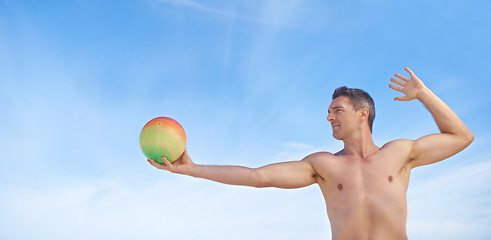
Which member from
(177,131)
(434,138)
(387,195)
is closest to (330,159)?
(387,195)

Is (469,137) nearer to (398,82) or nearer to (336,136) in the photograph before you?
(398,82)

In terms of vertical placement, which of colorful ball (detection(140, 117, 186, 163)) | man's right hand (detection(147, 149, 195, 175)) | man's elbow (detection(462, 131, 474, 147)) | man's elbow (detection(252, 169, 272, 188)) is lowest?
man's elbow (detection(252, 169, 272, 188))

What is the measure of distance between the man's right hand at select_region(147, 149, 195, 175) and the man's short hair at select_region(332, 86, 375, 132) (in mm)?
2520

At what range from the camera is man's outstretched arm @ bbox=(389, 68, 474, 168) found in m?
6.97

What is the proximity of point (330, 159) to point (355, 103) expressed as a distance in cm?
99

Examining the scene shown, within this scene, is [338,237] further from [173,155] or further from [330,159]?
[173,155]

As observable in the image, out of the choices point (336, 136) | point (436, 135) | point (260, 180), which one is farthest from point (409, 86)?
point (260, 180)

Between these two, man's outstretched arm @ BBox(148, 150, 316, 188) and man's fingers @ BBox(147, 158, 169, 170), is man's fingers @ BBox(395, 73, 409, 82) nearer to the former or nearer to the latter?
man's outstretched arm @ BBox(148, 150, 316, 188)

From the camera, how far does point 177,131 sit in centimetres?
686

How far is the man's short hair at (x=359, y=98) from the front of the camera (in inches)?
283

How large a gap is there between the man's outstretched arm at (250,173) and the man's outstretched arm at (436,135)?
1.71m

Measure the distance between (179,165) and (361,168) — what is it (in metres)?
2.65

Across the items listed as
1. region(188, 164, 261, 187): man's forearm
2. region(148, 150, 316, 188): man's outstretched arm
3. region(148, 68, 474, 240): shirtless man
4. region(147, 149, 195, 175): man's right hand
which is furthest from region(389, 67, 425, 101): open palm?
region(147, 149, 195, 175): man's right hand

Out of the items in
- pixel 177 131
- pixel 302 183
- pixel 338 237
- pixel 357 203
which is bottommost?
pixel 338 237
